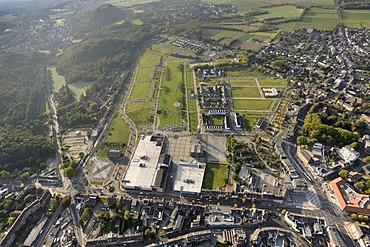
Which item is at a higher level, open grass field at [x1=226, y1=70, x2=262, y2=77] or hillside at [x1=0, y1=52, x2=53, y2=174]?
open grass field at [x1=226, y1=70, x2=262, y2=77]

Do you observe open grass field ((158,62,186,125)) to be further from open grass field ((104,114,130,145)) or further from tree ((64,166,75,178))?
tree ((64,166,75,178))

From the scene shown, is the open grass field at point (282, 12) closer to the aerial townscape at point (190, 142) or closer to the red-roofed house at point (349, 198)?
the aerial townscape at point (190, 142)

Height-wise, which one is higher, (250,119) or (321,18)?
(321,18)

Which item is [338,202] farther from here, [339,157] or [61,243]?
[61,243]

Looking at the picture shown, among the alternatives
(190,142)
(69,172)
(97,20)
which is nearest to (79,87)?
(69,172)

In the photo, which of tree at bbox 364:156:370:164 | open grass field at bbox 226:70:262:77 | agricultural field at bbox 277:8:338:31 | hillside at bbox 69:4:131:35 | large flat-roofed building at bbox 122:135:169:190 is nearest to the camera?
large flat-roofed building at bbox 122:135:169:190

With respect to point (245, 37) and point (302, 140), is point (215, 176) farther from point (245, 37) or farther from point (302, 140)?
point (245, 37)

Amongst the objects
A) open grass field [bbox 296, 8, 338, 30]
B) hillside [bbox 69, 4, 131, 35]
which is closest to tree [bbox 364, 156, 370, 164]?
open grass field [bbox 296, 8, 338, 30]
